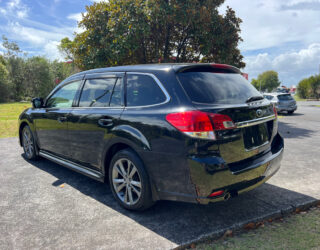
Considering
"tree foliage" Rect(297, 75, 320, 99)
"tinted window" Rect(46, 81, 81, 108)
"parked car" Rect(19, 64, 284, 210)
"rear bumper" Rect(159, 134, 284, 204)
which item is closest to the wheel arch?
"parked car" Rect(19, 64, 284, 210)

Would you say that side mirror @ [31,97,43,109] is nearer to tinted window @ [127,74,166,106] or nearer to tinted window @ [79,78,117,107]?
tinted window @ [79,78,117,107]

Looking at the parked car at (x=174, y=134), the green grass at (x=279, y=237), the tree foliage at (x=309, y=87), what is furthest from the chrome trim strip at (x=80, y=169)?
the tree foliage at (x=309, y=87)

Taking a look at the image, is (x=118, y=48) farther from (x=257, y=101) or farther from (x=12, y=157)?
(x=257, y=101)

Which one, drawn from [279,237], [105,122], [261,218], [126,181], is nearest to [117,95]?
[105,122]

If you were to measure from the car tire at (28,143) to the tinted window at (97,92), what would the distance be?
2.04 metres

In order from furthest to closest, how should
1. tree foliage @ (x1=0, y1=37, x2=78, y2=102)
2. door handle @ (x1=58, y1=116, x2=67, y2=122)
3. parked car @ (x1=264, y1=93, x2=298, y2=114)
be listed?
tree foliage @ (x1=0, y1=37, x2=78, y2=102), parked car @ (x1=264, y1=93, x2=298, y2=114), door handle @ (x1=58, y1=116, x2=67, y2=122)

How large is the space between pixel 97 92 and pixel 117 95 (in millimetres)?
479

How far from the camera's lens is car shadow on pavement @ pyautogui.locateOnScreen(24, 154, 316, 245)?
9.34ft

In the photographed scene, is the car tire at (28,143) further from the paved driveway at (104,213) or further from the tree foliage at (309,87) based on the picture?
the tree foliage at (309,87)

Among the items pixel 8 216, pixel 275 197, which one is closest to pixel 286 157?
pixel 275 197

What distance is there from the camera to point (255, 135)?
299 cm

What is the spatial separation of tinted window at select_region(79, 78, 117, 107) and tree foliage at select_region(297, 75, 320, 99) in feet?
191

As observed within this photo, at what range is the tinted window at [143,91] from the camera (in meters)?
3.02

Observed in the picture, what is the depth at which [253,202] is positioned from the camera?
350 centimetres
